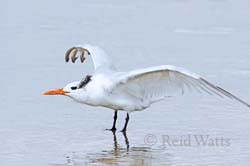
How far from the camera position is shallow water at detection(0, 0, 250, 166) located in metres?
8.34

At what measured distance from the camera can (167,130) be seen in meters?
9.18

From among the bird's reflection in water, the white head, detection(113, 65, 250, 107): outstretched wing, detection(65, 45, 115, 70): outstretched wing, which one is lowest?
the bird's reflection in water

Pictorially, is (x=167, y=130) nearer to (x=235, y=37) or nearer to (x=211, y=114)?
(x=211, y=114)

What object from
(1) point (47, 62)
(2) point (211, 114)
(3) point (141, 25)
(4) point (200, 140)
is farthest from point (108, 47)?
(4) point (200, 140)

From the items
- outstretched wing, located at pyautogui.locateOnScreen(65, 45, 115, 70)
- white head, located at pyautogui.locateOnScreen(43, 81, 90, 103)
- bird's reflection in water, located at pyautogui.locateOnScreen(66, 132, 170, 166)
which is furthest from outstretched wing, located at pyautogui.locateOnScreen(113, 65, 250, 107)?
bird's reflection in water, located at pyautogui.locateOnScreen(66, 132, 170, 166)

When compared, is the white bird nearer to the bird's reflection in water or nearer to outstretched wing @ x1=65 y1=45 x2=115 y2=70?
outstretched wing @ x1=65 y1=45 x2=115 y2=70

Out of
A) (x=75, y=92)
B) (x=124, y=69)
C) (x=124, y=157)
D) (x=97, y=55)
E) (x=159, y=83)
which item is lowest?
(x=124, y=157)

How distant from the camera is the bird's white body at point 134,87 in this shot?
8.88 metres

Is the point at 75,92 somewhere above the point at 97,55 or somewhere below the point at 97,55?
below

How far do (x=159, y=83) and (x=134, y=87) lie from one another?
0.98ft

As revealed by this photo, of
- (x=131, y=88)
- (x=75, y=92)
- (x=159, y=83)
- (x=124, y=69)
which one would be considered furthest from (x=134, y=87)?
(x=124, y=69)

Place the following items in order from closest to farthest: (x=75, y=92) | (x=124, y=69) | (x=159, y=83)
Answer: (x=75, y=92) → (x=159, y=83) → (x=124, y=69)

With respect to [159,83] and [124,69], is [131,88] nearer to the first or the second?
[159,83]

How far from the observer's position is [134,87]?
930 cm
